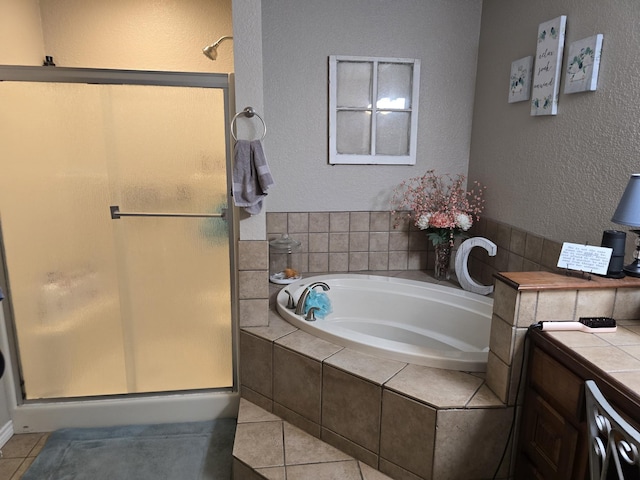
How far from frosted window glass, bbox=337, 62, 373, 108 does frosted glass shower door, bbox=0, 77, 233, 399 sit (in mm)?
1071

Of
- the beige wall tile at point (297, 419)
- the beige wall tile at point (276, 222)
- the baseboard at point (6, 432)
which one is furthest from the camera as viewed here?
the beige wall tile at point (276, 222)

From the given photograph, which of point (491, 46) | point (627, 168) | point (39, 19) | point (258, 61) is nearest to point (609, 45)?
point (627, 168)

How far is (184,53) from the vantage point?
8.91 ft

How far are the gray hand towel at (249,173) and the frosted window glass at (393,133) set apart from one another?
1.19 metres

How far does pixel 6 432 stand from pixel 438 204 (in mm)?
2834

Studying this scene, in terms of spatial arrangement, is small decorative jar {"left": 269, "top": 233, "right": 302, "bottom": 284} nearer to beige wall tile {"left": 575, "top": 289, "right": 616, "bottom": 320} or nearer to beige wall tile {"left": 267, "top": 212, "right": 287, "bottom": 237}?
beige wall tile {"left": 267, "top": 212, "right": 287, "bottom": 237}

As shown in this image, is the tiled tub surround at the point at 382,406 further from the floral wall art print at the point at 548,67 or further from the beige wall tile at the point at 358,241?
the floral wall art print at the point at 548,67

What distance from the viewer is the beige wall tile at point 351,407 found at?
1.73 metres

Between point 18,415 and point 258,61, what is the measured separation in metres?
2.16

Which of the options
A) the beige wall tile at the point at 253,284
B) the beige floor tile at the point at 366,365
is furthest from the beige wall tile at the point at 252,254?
the beige floor tile at the point at 366,365

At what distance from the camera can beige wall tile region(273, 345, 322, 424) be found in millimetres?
1905

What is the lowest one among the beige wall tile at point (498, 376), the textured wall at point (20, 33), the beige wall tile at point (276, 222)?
the beige wall tile at point (498, 376)

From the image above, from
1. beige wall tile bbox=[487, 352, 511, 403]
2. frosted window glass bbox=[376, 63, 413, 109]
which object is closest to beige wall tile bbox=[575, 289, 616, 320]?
beige wall tile bbox=[487, 352, 511, 403]

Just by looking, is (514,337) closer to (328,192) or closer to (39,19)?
(328,192)
